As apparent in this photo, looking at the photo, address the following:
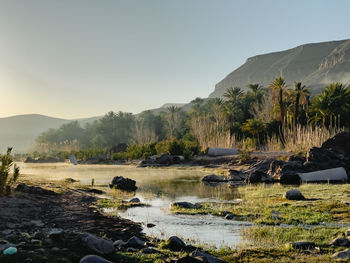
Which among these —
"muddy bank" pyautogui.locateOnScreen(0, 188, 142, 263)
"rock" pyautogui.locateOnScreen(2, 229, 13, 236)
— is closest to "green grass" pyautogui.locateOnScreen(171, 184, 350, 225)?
"muddy bank" pyautogui.locateOnScreen(0, 188, 142, 263)

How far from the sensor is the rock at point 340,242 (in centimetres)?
598

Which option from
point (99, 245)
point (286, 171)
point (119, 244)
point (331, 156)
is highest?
point (331, 156)

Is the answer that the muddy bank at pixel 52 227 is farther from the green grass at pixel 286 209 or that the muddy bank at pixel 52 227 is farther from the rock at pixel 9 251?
the green grass at pixel 286 209

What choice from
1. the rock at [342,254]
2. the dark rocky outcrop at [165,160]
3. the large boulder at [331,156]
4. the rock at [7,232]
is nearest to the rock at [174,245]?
the rock at [342,254]

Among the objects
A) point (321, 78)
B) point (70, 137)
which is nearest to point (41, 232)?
point (70, 137)

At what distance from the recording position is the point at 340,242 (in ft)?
19.8

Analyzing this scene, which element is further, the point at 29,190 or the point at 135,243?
the point at 29,190

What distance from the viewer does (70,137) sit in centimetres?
9288

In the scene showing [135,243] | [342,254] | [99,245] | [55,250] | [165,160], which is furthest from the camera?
[165,160]

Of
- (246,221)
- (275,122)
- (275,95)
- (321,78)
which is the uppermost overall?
(321,78)

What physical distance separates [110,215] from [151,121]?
69.6 m

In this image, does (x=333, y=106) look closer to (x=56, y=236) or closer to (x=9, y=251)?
(x=56, y=236)

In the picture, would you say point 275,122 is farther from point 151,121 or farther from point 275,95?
point 151,121

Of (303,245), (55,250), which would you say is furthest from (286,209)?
(55,250)
